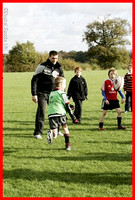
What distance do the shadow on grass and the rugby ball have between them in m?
3.48

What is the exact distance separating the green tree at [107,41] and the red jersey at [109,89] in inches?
2904

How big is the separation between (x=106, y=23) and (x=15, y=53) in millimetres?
29308

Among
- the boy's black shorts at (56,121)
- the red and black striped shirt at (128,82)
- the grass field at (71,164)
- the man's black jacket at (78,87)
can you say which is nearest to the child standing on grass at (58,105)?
the boy's black shorts at (56,121)

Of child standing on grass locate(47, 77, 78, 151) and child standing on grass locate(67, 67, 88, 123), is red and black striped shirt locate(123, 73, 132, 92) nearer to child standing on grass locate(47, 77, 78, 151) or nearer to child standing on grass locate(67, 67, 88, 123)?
child standing on grass locate(67, 67, 88, 123)

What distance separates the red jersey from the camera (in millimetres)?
8250

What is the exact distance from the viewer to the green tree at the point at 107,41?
82.5 meters

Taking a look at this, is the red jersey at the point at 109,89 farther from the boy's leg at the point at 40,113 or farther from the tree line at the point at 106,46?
the tree line at the point at 106,46

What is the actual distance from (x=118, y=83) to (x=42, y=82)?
2106 millimetres

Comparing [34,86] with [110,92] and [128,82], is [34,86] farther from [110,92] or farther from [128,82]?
[128,82]

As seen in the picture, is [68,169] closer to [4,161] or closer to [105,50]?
[4,161]

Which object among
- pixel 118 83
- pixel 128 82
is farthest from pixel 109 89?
pixel 128 82

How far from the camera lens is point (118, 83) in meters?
8.18

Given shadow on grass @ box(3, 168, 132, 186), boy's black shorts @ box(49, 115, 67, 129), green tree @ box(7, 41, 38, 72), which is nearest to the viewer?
shadow on grass @ box(3, 168, 132, 186)

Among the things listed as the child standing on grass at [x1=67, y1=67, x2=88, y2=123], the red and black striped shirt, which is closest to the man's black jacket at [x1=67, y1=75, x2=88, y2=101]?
the child standing on grass at [x1=67, y1=67, x2=88, y2=123]
